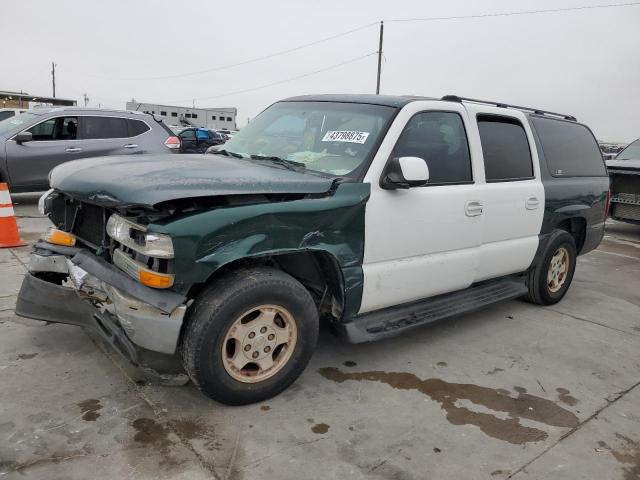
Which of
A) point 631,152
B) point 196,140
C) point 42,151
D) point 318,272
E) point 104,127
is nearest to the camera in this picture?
point 318,272

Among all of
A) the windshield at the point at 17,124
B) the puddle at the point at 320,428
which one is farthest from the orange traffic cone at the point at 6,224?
the puddle at the point at 320,428

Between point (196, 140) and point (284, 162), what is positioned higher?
point (284, 162)

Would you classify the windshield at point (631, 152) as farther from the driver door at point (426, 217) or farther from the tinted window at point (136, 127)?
the tinted window at point (136, 127)

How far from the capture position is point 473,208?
3930 mm

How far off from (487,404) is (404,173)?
4.93 feet

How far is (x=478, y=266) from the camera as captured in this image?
4125 millimetres

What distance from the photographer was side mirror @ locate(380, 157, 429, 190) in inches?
126

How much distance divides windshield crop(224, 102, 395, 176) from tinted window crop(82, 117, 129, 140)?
5776mm

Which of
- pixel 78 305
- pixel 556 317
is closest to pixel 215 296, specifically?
pixel 78 305

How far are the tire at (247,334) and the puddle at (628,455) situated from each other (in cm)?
173

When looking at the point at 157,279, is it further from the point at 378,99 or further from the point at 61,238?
the point at 378,99

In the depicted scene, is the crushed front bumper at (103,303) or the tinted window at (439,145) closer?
the crushed front bumper at (103,303)

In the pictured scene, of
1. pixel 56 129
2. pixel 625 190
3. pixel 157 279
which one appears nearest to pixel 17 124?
pixel 56 129

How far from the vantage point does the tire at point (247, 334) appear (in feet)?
8.95
